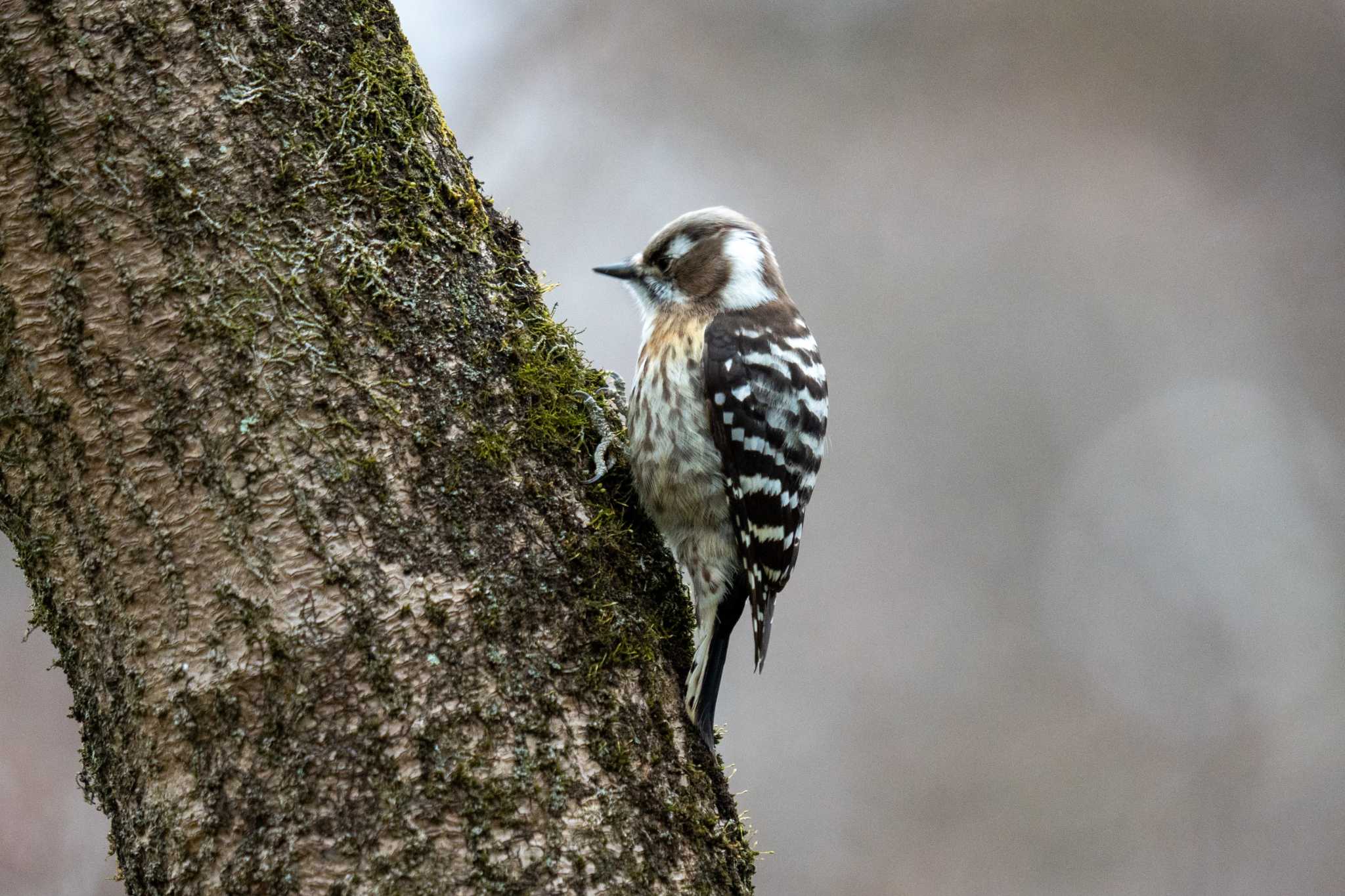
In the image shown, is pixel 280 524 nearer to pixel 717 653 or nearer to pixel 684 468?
pixel 717 653

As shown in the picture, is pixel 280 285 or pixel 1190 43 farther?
pixel 1190 43

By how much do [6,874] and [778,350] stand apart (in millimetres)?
4186

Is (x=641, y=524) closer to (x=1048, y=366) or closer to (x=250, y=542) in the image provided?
(x=250, y=542)

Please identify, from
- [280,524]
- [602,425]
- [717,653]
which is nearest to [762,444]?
[602,425]

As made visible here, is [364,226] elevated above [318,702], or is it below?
above

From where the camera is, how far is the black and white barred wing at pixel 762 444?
10.4ft

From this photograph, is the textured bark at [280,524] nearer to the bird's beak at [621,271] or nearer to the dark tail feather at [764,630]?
the dark tail feather at [764,630]

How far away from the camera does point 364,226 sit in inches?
87.2

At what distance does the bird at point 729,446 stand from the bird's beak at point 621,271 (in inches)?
11.5

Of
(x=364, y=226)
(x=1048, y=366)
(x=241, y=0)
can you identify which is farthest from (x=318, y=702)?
(x=1048, y=366)

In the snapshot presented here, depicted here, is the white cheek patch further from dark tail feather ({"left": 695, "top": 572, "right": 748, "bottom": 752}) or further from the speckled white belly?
dark tail feather ({"left": 695, "top": 572, "right": 748, "bottom": 752})

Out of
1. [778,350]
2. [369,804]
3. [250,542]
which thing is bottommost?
[369,804]

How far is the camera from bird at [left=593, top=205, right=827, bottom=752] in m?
3.07

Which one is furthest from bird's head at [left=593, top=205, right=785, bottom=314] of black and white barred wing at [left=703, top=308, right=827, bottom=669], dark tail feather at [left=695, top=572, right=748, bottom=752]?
dark tail feather at [left=695, top=572, right=748, bottom=752]
